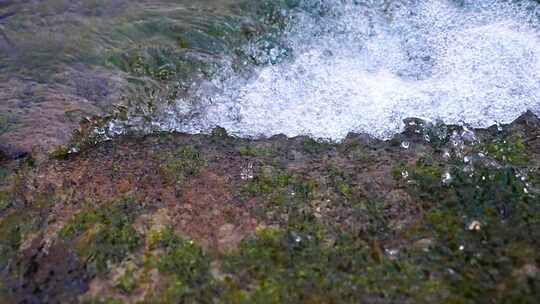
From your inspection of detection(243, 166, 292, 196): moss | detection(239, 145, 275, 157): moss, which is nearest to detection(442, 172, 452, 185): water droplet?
detection(243, 166, 292, 196): moss

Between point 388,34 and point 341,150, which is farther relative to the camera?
point 388,34

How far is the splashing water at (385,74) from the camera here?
3514mm

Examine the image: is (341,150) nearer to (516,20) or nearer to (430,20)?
(430,20)

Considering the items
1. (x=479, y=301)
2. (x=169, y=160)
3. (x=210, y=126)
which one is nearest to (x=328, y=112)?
(x=210, y=126)

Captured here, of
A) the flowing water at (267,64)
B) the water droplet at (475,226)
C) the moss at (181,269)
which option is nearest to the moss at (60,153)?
the flowing water at (267,64)

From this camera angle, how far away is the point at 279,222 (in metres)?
2.58

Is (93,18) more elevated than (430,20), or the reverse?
(430,20)

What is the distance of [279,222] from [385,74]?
184 cm

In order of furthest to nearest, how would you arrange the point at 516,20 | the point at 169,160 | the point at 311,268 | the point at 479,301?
the point at 516,20
the point at 169,160
the point at 311,268
the point at 479,301

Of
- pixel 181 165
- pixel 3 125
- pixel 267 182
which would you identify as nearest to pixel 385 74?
pixel 267 182

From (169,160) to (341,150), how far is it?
988 millimetres

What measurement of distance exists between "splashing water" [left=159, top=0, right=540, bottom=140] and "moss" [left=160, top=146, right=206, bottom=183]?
1.38 ft

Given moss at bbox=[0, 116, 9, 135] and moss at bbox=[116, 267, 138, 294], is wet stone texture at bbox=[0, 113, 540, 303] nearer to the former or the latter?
moss at bbox=[116, 267, 138, 294]

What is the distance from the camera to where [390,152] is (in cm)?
307
